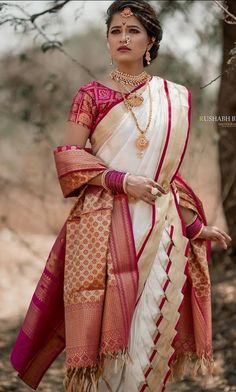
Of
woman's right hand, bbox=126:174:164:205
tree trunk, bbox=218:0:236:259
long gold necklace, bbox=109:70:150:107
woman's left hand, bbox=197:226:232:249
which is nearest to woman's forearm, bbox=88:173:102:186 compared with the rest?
woman's right hand, bbox=126:174:164:205

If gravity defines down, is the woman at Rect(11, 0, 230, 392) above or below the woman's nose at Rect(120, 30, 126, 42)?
below

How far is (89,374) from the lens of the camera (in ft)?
9.86

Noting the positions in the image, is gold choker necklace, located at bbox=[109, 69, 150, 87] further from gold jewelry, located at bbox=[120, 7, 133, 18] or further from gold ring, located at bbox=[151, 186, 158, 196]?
gold ring, located at bbox=[151, 186, 158, 196]

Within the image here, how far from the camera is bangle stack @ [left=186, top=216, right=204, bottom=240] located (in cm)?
330

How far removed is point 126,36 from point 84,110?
32 cm

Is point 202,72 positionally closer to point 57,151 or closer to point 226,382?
point 226,382

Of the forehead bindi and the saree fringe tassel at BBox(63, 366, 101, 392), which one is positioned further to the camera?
the forehead bindi

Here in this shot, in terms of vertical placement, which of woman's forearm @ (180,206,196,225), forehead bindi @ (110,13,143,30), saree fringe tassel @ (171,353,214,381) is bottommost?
saree fringe tassel @ (171,353,214,381)

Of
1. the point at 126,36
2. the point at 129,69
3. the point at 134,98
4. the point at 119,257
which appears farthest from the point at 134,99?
the point at 119,257

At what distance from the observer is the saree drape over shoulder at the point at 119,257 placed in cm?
300

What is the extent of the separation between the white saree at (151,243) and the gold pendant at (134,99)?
2 centimetres

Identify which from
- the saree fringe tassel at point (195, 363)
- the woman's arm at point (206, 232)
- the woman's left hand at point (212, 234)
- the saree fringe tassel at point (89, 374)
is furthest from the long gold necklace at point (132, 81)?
the saree fringe tassel at point (195, 363)

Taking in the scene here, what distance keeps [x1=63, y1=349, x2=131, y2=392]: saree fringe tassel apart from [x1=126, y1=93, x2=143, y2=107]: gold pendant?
907 millimetres

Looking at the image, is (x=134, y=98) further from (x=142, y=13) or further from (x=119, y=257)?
(x=119, y=257)
